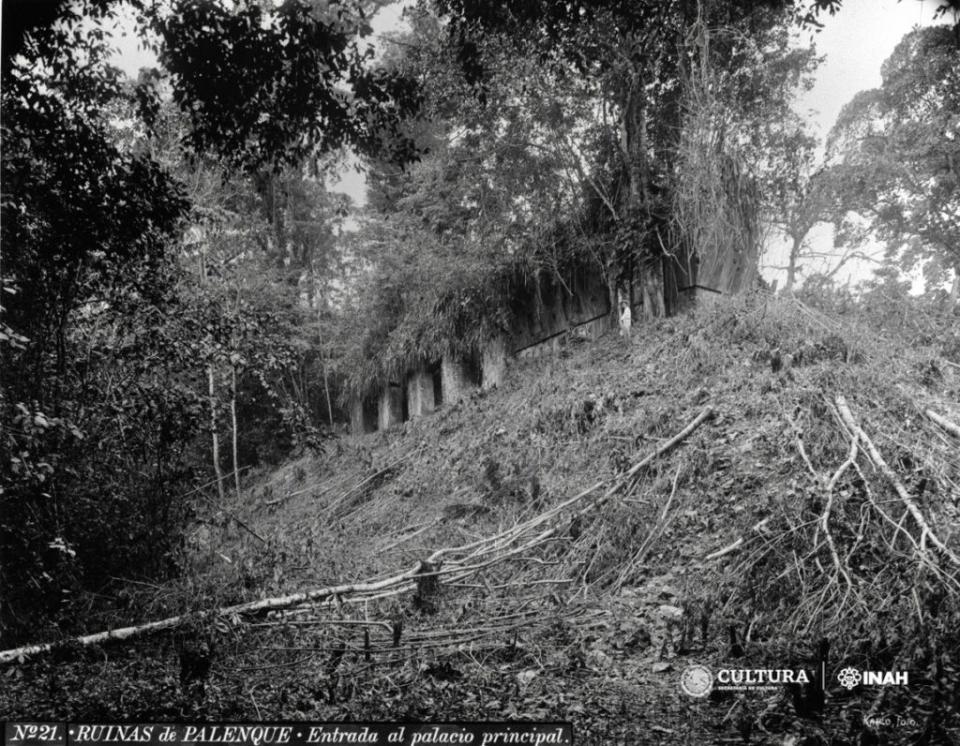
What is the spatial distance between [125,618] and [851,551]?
2885mm

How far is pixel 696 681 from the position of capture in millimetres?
2439

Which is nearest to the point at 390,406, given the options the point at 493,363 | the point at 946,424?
the point at 493,363

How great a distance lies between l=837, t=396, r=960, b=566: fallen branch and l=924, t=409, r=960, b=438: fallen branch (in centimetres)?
32

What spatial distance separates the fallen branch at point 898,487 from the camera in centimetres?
244

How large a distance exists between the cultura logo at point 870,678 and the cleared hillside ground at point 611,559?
0.07ft

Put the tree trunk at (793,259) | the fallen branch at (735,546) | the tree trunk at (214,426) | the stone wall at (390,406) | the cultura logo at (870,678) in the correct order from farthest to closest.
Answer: the stone wall at (390,406), the tree trunk at (214,426), the tree trunk at (793,259), the fallen branch at (735,546), the cultura logo at (870,678)

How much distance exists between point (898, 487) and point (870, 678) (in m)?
0.69

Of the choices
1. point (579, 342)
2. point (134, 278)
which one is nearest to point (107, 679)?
point (134, 278)

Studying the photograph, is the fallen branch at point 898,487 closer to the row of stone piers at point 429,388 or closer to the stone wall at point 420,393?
the row of stone piers at point 429,388

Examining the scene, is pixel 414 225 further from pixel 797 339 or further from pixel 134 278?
pixel 797 339

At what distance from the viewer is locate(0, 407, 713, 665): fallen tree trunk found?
113 inches

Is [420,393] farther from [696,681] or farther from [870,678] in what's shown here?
[870,678]

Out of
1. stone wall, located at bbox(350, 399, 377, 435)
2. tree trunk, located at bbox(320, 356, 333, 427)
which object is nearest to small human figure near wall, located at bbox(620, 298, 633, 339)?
stone wall, located at bbox(350, 399, 377, 435)

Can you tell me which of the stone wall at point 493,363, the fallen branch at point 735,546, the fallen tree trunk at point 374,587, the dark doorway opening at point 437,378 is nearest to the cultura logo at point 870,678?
the fallen branch at point 735,546
